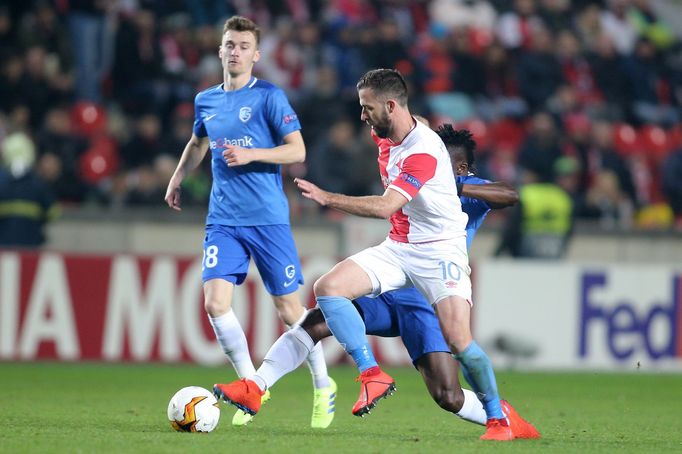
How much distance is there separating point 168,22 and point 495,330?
20.2 ft

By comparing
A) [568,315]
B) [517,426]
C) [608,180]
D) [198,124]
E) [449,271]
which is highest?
[198,124]

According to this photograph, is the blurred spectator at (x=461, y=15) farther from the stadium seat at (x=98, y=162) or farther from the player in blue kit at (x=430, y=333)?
the player in blue kit at (x=430, y=333)

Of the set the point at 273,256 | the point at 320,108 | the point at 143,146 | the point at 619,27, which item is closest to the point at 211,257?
the point at 273,256

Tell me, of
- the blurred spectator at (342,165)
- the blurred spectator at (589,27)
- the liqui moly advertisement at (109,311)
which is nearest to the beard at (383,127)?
the liqui moly advertisement at (109,311)

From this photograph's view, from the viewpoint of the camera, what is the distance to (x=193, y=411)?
697cm

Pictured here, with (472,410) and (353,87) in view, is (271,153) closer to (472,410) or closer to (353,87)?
(472,410)

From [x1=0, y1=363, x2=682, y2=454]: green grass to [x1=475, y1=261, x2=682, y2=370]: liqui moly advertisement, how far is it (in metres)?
0.61

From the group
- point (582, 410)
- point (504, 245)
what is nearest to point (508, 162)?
point (504, 245)

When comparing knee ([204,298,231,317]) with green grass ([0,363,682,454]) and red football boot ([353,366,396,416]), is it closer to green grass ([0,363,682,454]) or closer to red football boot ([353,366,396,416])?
green grass ([0,363,682,454])

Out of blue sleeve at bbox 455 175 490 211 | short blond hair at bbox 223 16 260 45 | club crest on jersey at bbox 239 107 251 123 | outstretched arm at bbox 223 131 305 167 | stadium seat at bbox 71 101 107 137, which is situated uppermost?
short blond hair at bbox 223 16 260 45

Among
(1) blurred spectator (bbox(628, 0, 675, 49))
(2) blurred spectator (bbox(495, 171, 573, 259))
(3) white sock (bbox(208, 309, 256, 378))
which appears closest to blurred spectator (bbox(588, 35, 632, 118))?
(1) blurred spectator (bbox(628, 0, 675, 49))

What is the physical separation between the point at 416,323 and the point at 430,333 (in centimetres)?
9

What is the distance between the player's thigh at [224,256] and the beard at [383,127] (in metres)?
1.40

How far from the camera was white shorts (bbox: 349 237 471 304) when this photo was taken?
681 cm
